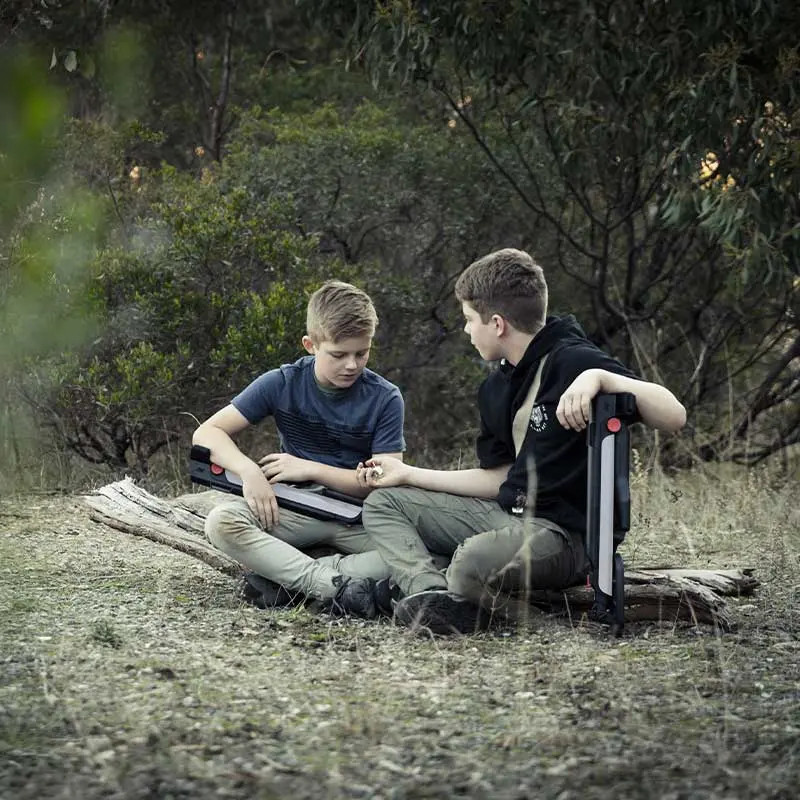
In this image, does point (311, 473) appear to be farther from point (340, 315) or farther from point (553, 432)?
point (553, 432)

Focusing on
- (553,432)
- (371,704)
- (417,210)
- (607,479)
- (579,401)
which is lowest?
(371,704)

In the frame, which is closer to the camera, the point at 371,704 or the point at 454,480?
the point at 371,704

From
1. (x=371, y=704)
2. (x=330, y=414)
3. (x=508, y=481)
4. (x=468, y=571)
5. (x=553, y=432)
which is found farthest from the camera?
(x=330, y=414)

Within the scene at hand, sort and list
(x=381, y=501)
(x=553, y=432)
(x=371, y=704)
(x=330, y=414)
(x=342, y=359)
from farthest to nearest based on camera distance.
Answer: (x=330, y=414) < (x=342, y=359) < (x=381, y=501) < (x=553, y=432) < (x=371, y=704)

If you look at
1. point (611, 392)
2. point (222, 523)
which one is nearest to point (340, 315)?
point (222, 523)

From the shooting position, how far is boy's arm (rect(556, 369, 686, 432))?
377 cm

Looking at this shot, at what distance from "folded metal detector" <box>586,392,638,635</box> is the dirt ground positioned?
0.93ft

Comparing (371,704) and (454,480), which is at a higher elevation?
(454,480)

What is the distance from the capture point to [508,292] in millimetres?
4211

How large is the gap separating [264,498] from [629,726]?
6.61 ft

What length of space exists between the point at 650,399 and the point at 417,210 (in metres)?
6.28

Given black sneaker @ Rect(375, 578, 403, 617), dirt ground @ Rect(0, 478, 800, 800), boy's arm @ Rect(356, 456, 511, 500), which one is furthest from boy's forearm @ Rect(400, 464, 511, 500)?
dirt ground @ Rect(0, 478, 800, 800)

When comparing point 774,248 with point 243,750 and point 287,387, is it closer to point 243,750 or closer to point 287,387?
point 287,387

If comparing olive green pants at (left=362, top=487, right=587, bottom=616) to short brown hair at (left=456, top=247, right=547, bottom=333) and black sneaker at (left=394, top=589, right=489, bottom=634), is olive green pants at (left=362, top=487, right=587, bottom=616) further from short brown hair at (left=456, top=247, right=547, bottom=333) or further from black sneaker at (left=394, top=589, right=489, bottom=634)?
short brown hair at (left=456, top=247, right=547, bottom=333)
